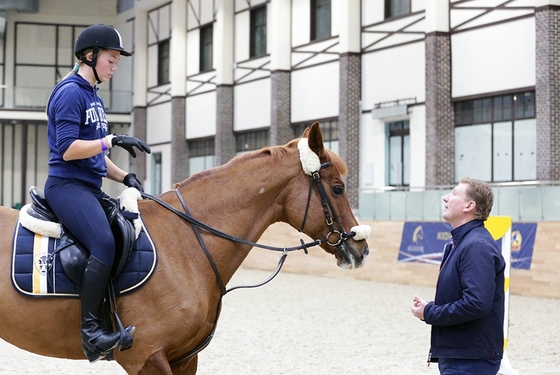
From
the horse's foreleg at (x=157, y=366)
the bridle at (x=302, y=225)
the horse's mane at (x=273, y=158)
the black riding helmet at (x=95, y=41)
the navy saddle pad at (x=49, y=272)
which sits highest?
the black riding helmet at (x=95, y=41)

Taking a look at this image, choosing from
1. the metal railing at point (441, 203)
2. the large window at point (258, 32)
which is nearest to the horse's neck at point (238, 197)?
the metal railing at point (441, 203)

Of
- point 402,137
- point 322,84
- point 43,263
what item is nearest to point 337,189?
point 43,263

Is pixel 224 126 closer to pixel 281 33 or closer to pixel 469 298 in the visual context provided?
pixel 281 33

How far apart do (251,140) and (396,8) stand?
9.94 metres

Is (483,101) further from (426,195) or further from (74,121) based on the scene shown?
(74,121)

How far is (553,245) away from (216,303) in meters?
12.3

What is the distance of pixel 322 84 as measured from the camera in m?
28.4

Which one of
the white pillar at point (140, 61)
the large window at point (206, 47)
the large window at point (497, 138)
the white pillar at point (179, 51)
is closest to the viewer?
the large window at point (497, 138)

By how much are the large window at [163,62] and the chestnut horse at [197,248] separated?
35516mm

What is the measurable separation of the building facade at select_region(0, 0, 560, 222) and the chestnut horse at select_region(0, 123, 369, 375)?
48.9 ft

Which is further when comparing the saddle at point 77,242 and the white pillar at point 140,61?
the white pillar at point 140,61

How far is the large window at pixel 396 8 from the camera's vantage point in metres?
25.1

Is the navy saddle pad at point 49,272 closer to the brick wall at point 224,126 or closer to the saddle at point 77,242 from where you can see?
the saddle at point 77,242

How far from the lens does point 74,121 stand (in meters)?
4.41
